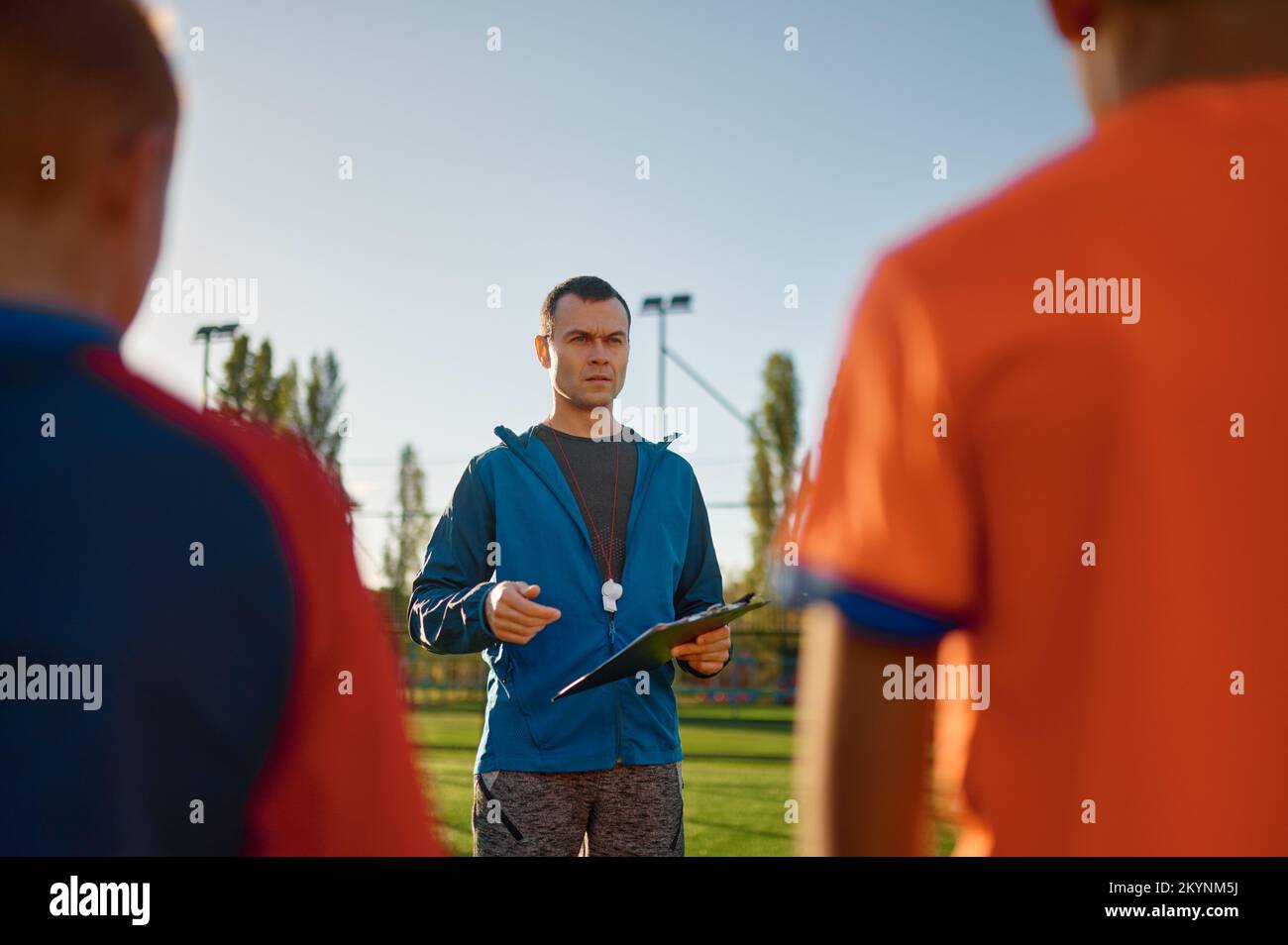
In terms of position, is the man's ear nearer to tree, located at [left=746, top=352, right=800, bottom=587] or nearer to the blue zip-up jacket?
the blue zip-up jacket

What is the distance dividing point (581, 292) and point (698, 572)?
0.86 m

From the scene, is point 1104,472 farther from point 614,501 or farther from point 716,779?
point 716,779

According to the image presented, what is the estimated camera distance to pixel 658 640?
2.15 metres

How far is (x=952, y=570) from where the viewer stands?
2.26 ft

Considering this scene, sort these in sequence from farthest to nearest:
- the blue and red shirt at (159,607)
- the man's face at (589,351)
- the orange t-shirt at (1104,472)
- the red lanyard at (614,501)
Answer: the man's face at (589,351)
the red lanyard at (614,501)
the blue and red shirt at (159,607)
the orange t-shirt at (1104,472)

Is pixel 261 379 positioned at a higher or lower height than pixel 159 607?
higher

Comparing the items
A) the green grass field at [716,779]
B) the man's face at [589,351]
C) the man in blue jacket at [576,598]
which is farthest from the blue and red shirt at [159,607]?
the man's face at [589,351]

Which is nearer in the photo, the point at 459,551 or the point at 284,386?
the point at 459,551

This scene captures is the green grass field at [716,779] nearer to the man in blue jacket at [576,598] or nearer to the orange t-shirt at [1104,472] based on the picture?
the man in blue jacket at [576,598]

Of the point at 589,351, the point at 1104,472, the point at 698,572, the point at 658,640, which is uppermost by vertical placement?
the point at 589,351

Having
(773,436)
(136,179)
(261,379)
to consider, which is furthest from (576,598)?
(773,436)

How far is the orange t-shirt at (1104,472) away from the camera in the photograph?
2.13ft

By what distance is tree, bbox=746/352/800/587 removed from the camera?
30344 millimetres
